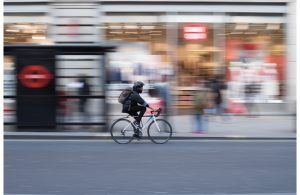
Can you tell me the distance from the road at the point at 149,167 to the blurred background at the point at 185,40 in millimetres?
6980

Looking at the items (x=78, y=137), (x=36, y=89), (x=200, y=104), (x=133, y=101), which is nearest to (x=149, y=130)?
(x=133, y=101)

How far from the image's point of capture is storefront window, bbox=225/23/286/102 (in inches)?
798

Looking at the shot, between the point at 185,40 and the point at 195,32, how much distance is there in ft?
1.63

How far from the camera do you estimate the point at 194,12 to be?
20047 mm

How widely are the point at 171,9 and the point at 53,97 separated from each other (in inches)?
288

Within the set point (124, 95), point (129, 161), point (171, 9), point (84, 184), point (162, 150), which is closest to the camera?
point (84, 184)

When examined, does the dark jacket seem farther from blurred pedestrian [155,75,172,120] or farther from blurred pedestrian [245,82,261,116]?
blurred pedestrian [245,82,261,116]

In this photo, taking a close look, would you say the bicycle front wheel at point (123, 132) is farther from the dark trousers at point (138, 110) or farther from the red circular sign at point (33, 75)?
the red circular sign at point (33, 75)

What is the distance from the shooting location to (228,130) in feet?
51.5

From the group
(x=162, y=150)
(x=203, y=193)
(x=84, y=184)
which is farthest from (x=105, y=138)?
(x=203, y=193)

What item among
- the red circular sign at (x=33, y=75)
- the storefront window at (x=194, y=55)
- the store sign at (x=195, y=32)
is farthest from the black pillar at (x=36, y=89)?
the store sign at (x=195, y=32)

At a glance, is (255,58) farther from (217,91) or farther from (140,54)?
(140,54)

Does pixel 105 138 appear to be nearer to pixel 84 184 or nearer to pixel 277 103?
pixel 84 184

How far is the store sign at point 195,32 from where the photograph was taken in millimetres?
20250
